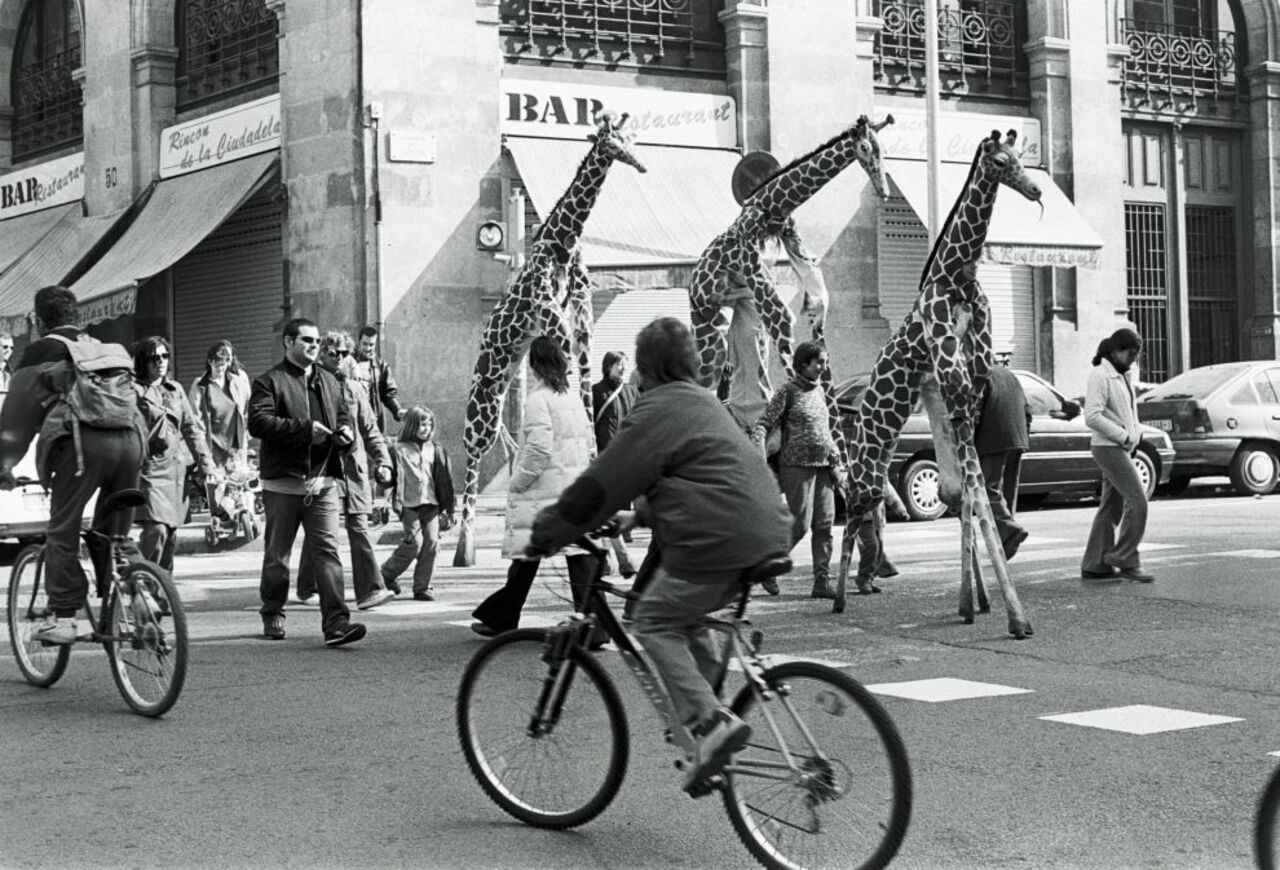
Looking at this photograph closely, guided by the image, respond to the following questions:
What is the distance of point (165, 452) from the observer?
38.2ft

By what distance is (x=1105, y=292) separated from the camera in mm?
28047

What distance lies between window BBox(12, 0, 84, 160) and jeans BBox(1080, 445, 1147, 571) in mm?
20174

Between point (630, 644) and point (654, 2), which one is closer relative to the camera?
point (630, 644)

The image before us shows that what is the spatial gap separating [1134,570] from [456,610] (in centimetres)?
504

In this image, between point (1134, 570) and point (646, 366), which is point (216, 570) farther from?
point (646, 366)

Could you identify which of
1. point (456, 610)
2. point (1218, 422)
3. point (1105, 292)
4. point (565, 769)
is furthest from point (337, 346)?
point (1105, 292)

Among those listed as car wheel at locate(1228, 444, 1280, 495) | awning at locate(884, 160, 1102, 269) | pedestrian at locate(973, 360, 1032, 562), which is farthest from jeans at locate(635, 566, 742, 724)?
awning at locate(884, 160, 1102, 269)

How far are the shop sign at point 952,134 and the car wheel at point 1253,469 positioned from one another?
6309 millimetres

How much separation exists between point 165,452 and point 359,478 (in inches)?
57.2

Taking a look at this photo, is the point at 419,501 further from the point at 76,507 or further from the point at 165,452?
the point at 76,507

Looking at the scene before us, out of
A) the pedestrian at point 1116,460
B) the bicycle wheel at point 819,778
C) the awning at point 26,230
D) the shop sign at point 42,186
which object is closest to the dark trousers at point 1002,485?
the pedestrian at point 1116,460

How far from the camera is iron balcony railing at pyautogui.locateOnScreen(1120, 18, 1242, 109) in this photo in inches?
1141

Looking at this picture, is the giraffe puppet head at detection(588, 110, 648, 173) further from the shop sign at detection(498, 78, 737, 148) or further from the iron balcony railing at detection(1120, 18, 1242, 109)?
the iron balcony railing at detection(1120, 18, 1242, 109)

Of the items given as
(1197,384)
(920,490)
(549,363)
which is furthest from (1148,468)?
(549,363)
